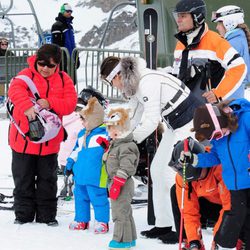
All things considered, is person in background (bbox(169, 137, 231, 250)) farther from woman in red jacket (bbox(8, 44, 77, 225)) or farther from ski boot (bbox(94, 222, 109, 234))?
woman in red jacket (bbox(8, 44, 77, 225))

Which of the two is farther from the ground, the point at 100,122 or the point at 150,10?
the point at 150,10

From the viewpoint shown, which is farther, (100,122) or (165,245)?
(100,122)

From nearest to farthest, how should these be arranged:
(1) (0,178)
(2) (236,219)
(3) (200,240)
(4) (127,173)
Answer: (2) (236,219) < (3) (200,240) < (4) (127,173) < (1) (0,178)

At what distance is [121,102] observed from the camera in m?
13.2

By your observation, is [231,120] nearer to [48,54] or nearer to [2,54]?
[48,54]

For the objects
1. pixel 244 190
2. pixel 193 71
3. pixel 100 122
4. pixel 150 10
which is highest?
pixel 150 10

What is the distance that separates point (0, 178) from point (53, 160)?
2.16 meters

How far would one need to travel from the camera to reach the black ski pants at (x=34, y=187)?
640 cm

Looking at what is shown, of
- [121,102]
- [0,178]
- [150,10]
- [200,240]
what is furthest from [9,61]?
[200,240]

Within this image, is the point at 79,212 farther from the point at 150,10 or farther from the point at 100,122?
the point at 150,10

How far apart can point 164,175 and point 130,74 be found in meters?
0.84

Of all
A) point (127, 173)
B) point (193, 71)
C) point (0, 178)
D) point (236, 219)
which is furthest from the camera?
point (0, 178)

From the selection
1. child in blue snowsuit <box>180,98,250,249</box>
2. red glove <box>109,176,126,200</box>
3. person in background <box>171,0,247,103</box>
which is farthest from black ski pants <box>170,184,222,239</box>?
person in background <box>171,0,247,103</box>

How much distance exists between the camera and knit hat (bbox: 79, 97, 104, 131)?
244 inches
